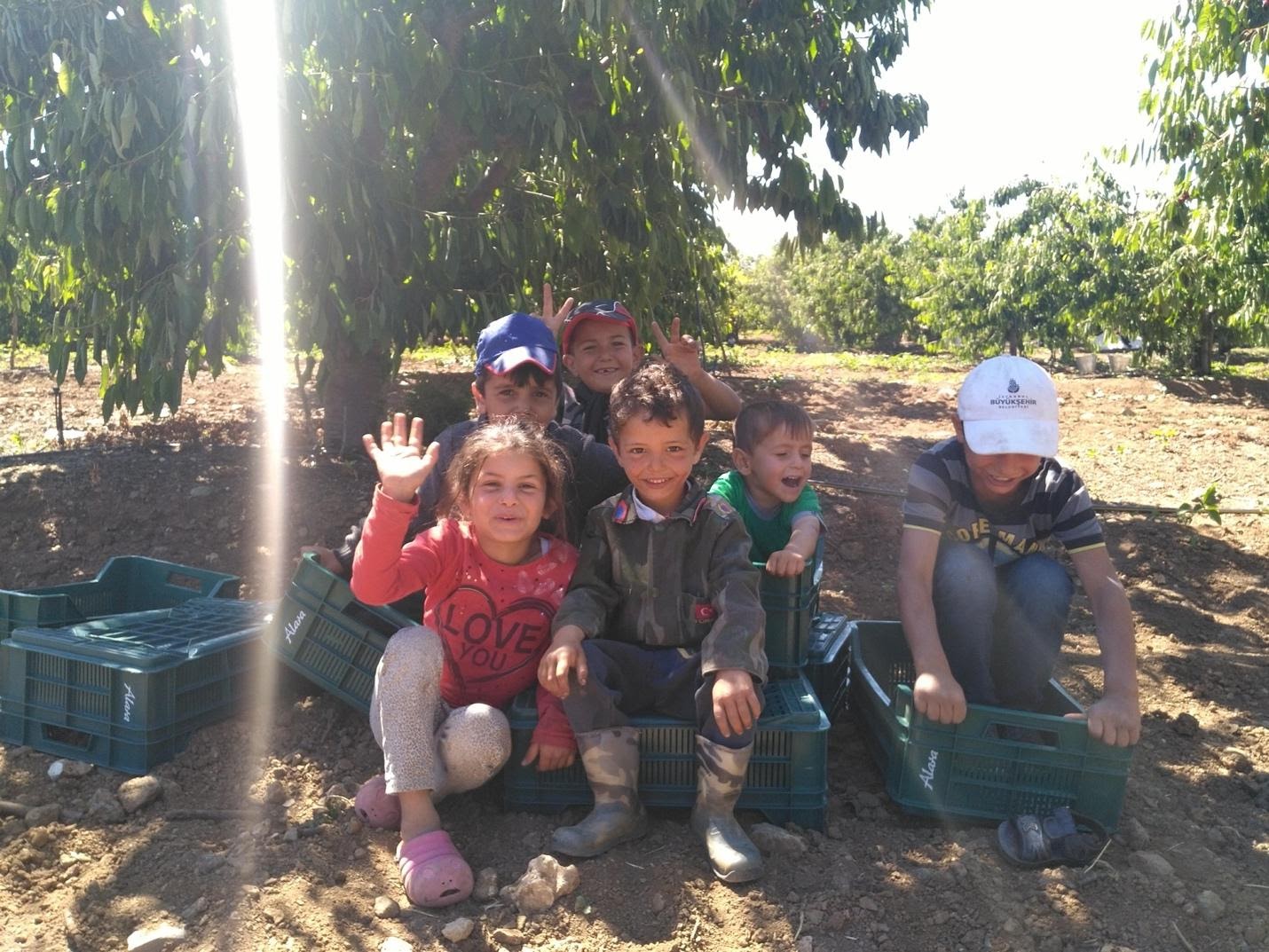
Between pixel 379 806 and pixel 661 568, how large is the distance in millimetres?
901

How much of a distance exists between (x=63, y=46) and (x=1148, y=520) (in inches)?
214

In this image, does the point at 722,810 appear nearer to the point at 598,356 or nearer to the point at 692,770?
the point at 692,770

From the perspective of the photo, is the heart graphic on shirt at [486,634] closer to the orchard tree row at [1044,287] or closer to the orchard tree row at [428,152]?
the orchard tree row at [428,152]

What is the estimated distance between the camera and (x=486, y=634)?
263 centimetres

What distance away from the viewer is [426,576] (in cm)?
255

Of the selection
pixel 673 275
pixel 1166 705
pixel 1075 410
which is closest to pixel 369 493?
pixel 673 275

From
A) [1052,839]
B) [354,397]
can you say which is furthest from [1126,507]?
[354,397]

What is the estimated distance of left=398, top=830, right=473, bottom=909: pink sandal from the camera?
2268mm

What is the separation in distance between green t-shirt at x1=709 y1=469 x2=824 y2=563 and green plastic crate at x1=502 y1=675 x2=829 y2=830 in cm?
52

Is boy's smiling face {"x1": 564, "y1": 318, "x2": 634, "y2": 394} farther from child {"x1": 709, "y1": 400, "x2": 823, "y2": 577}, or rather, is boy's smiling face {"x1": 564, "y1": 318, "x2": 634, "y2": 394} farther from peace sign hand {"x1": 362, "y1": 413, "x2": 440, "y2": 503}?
peace sign hand {"x1": 362, "y1": 413, "x2": 440, "y2": 503}

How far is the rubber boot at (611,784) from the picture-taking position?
241 cm

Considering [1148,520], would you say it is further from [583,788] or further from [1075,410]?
[1075,410]

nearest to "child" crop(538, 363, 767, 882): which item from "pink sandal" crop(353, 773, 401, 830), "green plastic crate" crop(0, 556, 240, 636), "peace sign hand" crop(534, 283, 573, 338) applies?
"pink sandal" crop(353, 773, 401, 830)

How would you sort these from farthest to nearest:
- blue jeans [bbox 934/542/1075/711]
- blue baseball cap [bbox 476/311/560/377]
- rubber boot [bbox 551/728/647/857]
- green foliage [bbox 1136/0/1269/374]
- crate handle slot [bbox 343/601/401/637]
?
green foliage [bbox 1136/0/1269/374], blue baseball cap [bbox 476/311/560/377], crate handle slot [bbox 343/601/401/637], blue jeans [bbox 934/542/1075/711], rubber boot [bbox 551/728/647/857]
